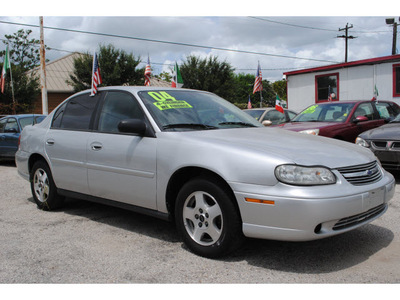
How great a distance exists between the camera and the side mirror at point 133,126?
3.87 meters

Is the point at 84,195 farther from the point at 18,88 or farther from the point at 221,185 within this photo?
the point at 18,88

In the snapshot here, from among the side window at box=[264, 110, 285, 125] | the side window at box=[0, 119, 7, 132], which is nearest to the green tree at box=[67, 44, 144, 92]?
the side window at box=[0, 119, 7, 132]

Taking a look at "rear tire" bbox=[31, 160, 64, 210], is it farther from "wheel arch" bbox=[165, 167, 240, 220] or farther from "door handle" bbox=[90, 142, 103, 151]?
"wheel arch" bbox=[165, 167, 240, 220]

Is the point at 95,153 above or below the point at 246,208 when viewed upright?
above

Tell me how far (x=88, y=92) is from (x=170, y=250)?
242 cm

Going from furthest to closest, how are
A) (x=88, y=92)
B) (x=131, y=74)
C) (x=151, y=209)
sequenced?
(x=131, y=74) → (x=88, y=92) → (x=151, y=209)

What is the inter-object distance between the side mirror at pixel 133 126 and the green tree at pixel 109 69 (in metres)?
26.2

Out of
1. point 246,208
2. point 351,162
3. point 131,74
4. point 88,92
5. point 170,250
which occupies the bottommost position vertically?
point 170,250

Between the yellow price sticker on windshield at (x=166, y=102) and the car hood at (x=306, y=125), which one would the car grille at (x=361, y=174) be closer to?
the yellow price sticker on windshield at (x=166, y=102)

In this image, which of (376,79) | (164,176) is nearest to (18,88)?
(376,79)

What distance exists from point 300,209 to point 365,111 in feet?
22.9

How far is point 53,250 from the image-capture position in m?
3.84

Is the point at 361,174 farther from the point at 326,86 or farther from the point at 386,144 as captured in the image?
the point at 326,86

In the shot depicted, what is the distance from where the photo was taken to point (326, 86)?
20.2 m
